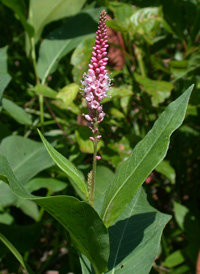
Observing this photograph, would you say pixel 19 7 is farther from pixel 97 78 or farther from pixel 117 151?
pixel 97 78

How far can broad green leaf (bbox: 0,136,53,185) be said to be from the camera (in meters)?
1.90

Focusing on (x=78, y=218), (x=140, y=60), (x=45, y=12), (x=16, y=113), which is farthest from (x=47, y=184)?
(x=45, y=12)

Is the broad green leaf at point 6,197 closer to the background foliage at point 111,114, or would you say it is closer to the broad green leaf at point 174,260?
the background foliage at point 111,114

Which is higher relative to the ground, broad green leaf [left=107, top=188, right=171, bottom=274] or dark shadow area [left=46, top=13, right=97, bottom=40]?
dark shadow area [left=46, top=13, right=97, bottom=40]

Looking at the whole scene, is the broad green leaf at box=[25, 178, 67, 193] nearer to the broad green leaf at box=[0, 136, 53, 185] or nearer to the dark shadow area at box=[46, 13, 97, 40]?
the broad green leaf at box=[0, 136, 53, 185]

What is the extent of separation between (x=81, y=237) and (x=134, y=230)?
14.6 inches

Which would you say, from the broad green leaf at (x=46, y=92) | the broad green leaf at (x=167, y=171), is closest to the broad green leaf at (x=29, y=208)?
the broad green leaf at (x=46, y=92)

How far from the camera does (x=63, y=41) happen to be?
8.05 ft

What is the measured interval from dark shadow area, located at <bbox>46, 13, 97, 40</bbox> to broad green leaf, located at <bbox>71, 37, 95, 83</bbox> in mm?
408

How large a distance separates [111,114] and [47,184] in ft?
1.92

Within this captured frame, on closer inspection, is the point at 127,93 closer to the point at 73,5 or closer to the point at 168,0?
the point at 168,0

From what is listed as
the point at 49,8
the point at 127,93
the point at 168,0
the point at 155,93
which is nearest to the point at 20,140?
the point at 127,93

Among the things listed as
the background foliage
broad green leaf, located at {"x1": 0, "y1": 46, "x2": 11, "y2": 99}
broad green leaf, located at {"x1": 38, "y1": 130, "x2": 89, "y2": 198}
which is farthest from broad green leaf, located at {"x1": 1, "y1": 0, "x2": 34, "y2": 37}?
broad green leaf, located at {"x1": 38, "y1": 130, "x2": 89, "y2": 198}

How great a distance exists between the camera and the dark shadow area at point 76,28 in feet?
7.93
